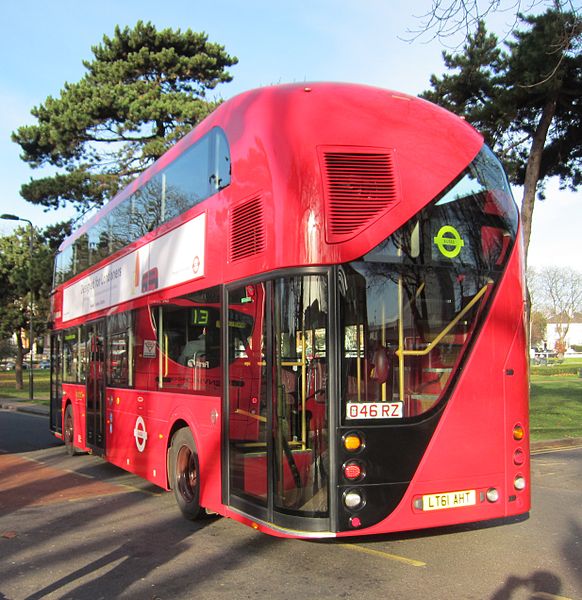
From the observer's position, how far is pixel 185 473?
719cm

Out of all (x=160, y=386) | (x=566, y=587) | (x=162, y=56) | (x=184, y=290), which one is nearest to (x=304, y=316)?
(x=184, y=290)

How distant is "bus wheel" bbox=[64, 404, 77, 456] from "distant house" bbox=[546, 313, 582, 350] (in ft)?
304

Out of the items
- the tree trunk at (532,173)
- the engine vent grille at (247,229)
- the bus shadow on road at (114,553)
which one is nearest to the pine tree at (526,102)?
the tree trunk at (532,173)

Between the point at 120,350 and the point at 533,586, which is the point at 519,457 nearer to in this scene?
the point at 533,586

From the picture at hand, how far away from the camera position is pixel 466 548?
19.4 ft

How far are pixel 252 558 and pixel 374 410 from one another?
1.86 metres

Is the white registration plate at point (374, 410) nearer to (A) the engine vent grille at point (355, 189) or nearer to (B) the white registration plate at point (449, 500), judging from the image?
(B) the white registration plate at point (449, 500)

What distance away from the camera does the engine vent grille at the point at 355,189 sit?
16.6 ft

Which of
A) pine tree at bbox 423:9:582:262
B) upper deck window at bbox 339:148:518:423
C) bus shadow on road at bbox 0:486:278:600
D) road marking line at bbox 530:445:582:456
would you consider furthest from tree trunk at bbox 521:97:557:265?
bus shadow on road at bbox 0:486:278:600

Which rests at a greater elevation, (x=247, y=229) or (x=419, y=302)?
(x=247, y=229)

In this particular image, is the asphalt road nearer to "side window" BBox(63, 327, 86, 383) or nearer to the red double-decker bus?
the red double-decker bus

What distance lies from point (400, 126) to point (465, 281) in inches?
57.3

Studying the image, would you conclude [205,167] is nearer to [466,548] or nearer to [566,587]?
[466,548]

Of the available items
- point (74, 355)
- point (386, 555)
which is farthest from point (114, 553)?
point (74, 355)
